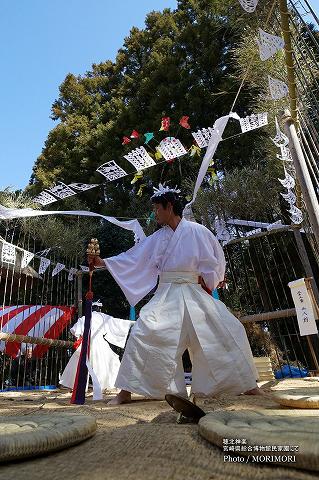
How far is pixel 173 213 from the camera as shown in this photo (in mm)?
3328

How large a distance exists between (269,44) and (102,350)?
17.2 ft

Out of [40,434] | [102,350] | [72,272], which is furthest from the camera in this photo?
[72,272]

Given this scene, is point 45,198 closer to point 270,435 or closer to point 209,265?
point 209,265

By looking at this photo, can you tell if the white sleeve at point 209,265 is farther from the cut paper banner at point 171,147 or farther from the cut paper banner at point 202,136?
the cut paper banner at point 171,147

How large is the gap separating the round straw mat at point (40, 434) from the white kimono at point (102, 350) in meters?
4.54

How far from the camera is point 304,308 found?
4203mm

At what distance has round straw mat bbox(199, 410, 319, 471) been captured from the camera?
827 millimetres

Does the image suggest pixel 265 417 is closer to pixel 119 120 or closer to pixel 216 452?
pixel 216 452

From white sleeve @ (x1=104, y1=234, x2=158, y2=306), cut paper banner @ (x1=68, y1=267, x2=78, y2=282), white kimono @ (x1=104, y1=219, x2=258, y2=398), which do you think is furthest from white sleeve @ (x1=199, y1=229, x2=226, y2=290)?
cut paper banner @ (x1=68, y1=267, x2=78, y2=282)

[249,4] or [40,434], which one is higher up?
[249,4]

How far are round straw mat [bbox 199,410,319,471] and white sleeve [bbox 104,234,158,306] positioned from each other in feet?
6.84

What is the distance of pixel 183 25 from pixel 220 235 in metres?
10.7

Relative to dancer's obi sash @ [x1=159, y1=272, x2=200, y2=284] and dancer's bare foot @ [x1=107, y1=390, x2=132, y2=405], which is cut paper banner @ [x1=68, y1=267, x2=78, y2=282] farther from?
dancer's bare foot @ [x1=107, y1=390, x2=132, y2=405]

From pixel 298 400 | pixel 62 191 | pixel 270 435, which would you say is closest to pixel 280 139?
pixel 62 191
